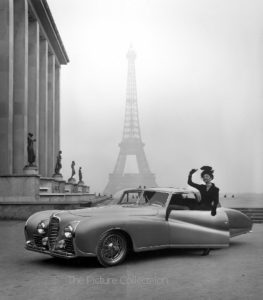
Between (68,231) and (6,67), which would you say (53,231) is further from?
(6,67)

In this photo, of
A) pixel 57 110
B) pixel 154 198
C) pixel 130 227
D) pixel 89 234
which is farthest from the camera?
pixel 57 110

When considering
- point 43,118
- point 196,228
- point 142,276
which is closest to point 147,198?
point 196,228

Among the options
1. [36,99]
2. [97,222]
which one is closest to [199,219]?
[97,222]

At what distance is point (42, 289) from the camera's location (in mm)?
6379

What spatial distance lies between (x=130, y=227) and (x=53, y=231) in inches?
50.3

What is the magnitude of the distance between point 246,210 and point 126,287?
14264mm

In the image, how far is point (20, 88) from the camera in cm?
3509

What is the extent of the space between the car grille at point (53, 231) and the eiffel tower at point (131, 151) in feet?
283

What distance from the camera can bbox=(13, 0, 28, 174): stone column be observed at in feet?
114

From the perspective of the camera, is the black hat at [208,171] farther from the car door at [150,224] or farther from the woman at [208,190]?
the car door at [150,224]

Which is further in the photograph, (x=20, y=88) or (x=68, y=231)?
(x=20, y=88)

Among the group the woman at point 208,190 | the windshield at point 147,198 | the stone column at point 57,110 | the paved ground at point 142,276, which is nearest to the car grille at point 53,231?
the paved ground at point 142,276

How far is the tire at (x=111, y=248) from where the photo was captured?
7961 millimetres

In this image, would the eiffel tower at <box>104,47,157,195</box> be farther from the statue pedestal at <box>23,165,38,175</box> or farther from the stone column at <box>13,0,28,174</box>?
the statue pedestal at <box>23,165,38,175</box>
